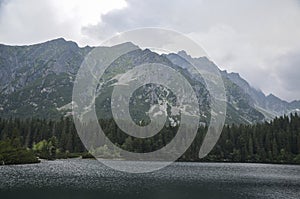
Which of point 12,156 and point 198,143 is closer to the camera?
point 12,156

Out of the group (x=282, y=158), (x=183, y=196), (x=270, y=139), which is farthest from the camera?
(x=270, y=139)

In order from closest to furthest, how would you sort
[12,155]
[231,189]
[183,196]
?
[183,196] → [231,189] → [12,155]

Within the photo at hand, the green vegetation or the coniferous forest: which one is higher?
the coniferous forest

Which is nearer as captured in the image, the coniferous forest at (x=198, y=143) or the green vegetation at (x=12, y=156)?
the green vegetation at (x=12, y=156)

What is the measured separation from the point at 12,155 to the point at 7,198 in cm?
7033

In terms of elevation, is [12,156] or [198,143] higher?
[198,143]

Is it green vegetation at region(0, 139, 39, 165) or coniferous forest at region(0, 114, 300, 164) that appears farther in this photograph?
coniferous forest at region(0, 114, 300, 164)

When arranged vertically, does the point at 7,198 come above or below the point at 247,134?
below

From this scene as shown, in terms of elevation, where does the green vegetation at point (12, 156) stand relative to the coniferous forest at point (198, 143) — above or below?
below

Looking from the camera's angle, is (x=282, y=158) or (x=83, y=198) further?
(x=282, y=158)

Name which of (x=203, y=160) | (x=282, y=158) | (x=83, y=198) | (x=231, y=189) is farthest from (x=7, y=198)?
(x=282, y=158)

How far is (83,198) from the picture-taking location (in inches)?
1870

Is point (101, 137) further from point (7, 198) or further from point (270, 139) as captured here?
point (7, 198)

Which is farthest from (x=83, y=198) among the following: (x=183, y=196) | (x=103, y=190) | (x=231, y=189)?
(x=231, y=189)
